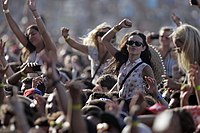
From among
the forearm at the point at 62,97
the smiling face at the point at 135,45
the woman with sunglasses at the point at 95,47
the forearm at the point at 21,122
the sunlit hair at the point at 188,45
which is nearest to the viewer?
the forearm at the point at 21,122

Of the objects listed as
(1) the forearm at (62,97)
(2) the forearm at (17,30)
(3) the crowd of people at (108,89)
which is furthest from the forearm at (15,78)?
(1) the forearm at (62,97)

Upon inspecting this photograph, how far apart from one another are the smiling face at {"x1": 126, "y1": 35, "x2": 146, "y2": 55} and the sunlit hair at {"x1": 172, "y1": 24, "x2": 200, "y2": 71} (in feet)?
3.59

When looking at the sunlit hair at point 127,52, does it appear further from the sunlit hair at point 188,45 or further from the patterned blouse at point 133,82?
the sunlit hair at point 188,45

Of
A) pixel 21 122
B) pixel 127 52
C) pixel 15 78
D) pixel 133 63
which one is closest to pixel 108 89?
pixel 127 52

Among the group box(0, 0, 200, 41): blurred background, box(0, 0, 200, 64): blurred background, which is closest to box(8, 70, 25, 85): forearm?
box(0, 0, 200, 41): blurred background

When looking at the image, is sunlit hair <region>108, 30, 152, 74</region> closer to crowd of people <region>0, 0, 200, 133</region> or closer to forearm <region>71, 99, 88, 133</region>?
crowd of people <region>0, 0, 200, 133</region>

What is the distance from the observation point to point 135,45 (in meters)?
12.3

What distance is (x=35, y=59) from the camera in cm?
1369

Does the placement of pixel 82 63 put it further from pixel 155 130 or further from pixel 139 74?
pixel 155 130

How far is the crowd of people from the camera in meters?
8.96

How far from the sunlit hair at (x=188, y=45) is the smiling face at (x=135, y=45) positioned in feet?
3.59

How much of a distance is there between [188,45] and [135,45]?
4.58 feet

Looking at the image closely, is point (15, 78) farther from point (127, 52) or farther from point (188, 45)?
point (188, 45)

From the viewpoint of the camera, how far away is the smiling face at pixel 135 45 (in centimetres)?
1230
